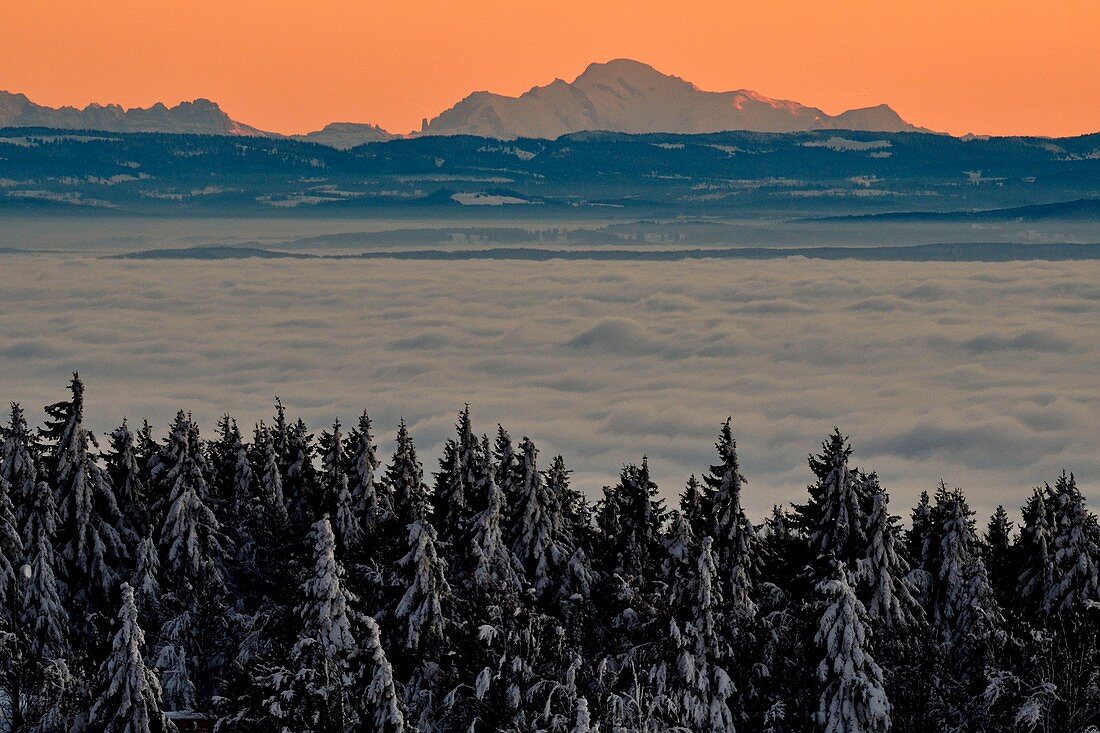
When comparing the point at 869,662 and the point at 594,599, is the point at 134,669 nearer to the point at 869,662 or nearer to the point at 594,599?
the point at 869,662

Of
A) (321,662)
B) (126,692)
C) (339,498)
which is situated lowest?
(339,498)


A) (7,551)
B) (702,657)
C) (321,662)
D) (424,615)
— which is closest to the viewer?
(321,662)

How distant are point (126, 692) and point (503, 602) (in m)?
10.6

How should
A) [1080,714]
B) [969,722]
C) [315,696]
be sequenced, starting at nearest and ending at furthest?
[315,696], [1080,714], [969,722]

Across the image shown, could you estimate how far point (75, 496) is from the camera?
6100 centimetres

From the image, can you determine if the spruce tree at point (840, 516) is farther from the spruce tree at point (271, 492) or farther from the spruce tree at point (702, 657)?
the spruce tree at point (271, 492)

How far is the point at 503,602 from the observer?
42875mm

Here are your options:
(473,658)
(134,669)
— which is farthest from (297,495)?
(134,669)

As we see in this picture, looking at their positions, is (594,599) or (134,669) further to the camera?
(594,599)

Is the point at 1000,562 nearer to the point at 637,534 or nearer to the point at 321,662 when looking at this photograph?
the point at 637,534

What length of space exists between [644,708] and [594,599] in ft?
61.0

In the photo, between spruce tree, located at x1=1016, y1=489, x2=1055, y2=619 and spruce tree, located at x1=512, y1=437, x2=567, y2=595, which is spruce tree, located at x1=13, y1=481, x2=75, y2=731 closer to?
spruce tree, located at x1=512, y1=437, x2=567, y2=595

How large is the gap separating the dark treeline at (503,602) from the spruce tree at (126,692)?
75 mm

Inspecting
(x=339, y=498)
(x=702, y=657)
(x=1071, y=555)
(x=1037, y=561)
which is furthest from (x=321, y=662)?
(x=1037, y=561)
